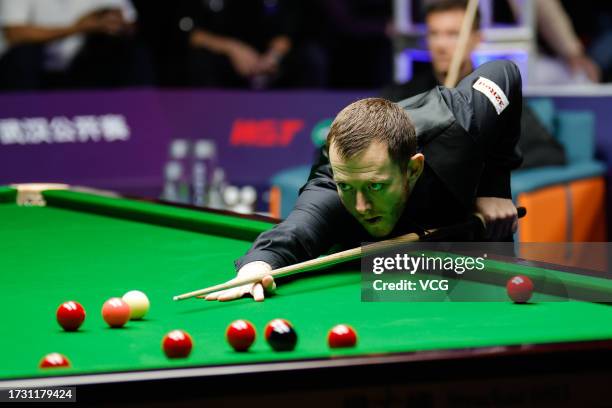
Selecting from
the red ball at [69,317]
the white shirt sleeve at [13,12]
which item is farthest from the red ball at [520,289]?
the white shirt sleeve at [13,12]

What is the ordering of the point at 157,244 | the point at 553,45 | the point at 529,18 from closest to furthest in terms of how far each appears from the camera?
the point at 157,244
the point at 529,18
the point at 553,45

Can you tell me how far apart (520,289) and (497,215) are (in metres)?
0.85

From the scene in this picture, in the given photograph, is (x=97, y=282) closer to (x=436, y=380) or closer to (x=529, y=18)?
(x=436, y=380)

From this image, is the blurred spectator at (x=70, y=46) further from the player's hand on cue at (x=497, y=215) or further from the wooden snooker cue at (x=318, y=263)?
the wooden snooker cue at (x=318, y=263)

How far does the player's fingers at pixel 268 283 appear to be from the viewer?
2260mm

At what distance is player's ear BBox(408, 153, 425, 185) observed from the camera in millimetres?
2500

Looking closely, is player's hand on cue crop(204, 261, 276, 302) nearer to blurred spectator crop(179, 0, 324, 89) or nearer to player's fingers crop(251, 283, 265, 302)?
player's fingers crop(251, 283, 265, 302)

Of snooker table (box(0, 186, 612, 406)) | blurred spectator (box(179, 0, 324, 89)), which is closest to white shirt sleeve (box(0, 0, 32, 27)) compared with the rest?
blurred spectator (box(179, 0, 324, 89))

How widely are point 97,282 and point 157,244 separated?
0.52 m

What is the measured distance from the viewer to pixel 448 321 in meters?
1.97

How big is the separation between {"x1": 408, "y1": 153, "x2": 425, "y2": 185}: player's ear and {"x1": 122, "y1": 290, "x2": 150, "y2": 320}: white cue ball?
2.51 ft

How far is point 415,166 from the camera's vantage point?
8.26ft

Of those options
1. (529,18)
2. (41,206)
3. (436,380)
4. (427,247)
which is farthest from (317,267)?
(529,18)

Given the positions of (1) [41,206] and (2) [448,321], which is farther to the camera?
(1) [41,206]
